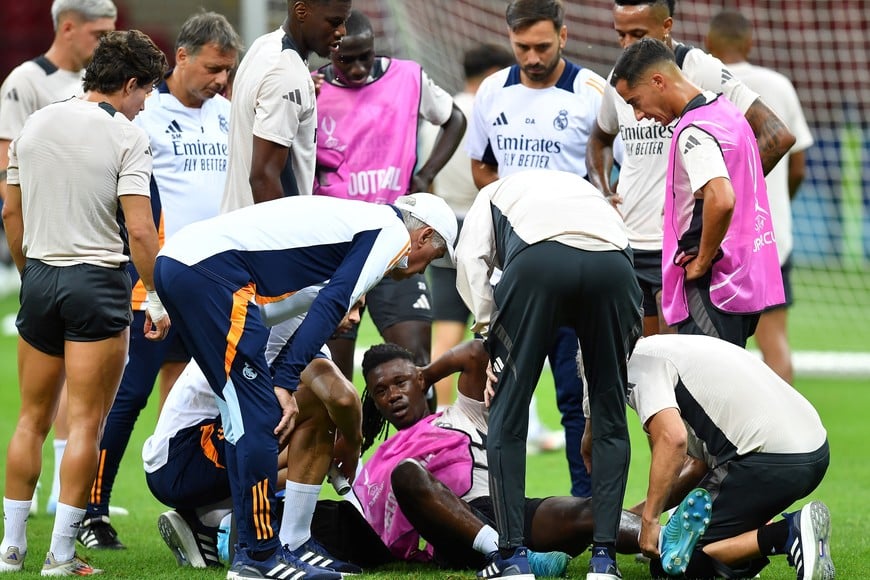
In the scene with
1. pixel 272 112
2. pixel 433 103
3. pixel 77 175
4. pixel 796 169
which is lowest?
pixel 796 169

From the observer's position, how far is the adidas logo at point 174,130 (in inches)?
244

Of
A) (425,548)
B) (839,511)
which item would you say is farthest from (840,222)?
(425,548)

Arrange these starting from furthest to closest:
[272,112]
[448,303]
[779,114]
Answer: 1. [448,303]
2. [779,114]
3. [272,112]

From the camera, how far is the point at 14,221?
16.7 feet

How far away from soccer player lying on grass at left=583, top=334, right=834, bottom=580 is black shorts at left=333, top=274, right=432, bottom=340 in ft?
6.55

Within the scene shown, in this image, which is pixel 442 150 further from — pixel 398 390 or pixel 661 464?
pixel 661 464

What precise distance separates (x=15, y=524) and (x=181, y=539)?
25.6 inches

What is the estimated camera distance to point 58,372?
495 centimetres

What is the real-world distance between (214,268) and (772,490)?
2.16 meters

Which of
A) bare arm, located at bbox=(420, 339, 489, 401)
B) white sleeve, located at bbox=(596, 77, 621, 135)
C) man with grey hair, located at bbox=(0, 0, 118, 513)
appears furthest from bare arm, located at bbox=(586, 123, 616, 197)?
man with grey hair, located at bbox=(0, 0, 118, 513)

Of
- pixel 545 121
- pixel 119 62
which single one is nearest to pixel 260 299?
pixel 119 62

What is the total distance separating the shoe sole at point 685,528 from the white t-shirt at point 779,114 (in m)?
3.88

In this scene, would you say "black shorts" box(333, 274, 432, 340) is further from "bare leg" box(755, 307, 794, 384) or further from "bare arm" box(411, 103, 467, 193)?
"bare leg" box(755, 307, 794, 384)

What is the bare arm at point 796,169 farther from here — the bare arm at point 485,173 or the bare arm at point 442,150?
the bare arm at point 442,150
